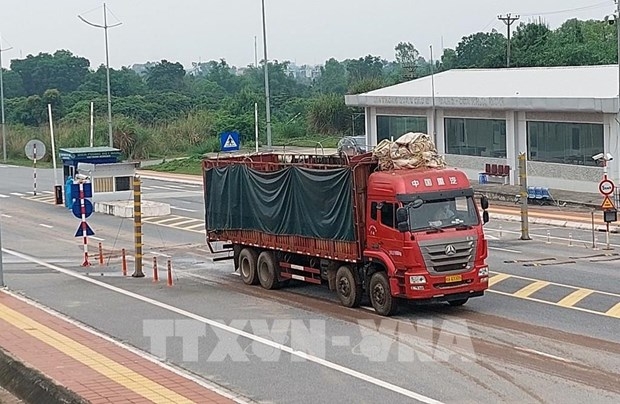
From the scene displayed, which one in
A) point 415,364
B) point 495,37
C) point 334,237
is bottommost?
point 415,364

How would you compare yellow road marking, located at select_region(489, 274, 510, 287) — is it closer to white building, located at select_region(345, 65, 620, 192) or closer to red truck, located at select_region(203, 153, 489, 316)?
red truck, located at select_region(203, 153, 489, 316)

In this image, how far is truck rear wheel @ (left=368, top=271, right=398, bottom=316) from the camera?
1947cm

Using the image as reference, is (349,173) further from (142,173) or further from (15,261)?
(142,173)

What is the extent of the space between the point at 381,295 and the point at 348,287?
1.15m

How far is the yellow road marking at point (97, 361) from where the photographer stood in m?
13.4

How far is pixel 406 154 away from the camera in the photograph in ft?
67.2

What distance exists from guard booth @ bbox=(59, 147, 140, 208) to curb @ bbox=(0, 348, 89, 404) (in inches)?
1055

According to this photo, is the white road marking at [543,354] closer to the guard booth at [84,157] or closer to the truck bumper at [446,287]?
the truck bumper at [446,287]

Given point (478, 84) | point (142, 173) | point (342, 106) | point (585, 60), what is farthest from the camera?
point (342, 106)

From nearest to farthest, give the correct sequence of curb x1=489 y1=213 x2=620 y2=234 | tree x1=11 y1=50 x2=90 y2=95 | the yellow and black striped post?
the yellow and black striped post → curb x1=489 y1=213 x2=620 y2=234 → tree x1=11 y1=50 x2=90 y2=95

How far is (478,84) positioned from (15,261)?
30136 millimetres

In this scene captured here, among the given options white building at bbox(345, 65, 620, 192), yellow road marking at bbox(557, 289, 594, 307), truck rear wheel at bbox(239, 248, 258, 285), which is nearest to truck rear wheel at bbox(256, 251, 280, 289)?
truck rear wheel at bbox(239, 248, 258, 285)

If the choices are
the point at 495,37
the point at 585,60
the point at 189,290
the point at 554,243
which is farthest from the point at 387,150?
the point at 495,37

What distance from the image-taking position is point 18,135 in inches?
3477
